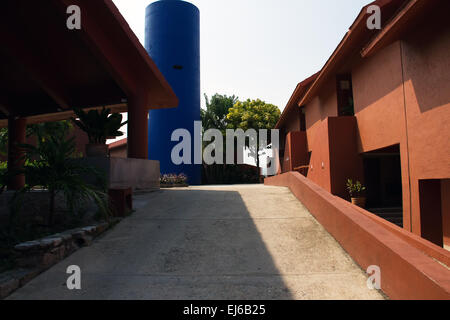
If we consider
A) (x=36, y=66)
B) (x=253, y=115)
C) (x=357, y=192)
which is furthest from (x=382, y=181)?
(x=253, y=115)

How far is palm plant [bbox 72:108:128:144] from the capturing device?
29.4 ft

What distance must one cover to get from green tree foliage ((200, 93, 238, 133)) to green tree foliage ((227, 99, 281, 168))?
42.3 inches

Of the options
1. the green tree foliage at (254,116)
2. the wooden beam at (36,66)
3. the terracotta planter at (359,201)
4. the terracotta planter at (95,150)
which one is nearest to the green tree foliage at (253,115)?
the green tree foliage at (254,116)

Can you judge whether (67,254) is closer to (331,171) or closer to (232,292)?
(232,292)

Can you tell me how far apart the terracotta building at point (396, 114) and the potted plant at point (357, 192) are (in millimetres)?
245

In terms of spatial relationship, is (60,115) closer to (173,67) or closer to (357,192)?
(173,67)

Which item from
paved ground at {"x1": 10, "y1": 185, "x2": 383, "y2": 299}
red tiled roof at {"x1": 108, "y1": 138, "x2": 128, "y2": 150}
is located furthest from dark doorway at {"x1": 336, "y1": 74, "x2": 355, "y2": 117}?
red tiled roof at {"x1": 108, "y1": 138, "x2": 128, "y2": 150}

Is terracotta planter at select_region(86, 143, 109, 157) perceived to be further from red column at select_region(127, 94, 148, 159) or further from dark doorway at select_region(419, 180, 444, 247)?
dark doorway at select_region(419, 180, 444, 247)

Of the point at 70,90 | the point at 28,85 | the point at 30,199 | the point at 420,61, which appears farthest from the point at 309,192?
the point at 28,85

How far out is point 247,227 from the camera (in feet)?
19.8

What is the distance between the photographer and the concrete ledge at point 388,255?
117 inches

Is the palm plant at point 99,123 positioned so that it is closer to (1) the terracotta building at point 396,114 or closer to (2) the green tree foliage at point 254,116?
(1) the terracotta building at point 396,114

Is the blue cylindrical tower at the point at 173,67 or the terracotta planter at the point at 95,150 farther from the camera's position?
the blue cylindrical tower at the point at 173,67
